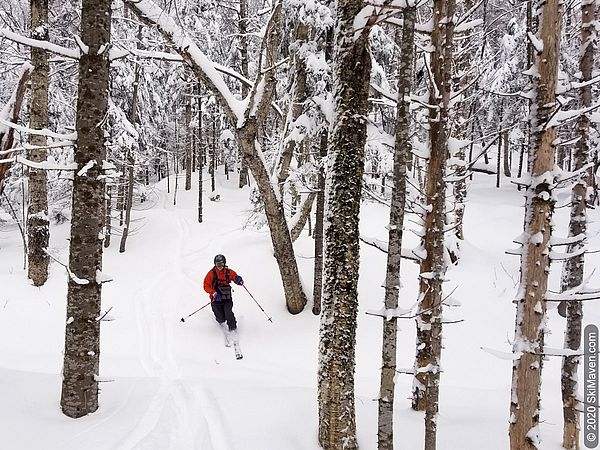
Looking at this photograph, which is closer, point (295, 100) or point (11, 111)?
point (11, 111)

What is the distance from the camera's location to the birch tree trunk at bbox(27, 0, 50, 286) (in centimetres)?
1116

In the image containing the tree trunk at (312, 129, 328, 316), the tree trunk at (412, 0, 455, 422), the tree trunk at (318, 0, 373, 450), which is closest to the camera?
the tree trunk at (318, 0, 373, 450)

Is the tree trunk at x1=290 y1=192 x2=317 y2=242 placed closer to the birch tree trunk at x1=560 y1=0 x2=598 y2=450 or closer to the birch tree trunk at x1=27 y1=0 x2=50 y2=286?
the birch tree trunk at x1=27 y1=0 x2=50 y2=286

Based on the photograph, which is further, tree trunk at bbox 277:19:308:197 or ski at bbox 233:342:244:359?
tree trunk at bbox 277:19:308:197

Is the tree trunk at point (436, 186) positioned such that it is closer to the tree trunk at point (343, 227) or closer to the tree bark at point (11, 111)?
the tree trunk at point (343, 227)

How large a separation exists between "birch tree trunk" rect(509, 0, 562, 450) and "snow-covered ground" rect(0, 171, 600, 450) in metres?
1.51

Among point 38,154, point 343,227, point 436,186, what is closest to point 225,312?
point 343,227

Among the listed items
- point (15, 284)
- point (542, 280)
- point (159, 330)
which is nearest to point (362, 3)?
point (542, 280)

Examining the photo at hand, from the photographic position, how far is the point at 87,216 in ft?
17.5

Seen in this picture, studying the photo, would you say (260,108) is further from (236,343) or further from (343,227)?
(343,227)

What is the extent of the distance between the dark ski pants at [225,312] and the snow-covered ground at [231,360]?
356 millimetres

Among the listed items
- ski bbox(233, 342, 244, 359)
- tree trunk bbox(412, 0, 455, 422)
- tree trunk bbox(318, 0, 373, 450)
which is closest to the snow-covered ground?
ski bbox(233, 342, 244, 359)

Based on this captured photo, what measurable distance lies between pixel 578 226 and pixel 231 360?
6.49 meters

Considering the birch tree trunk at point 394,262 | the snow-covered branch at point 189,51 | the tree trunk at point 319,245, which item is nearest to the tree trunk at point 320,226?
the tree trunk at point 319,245
